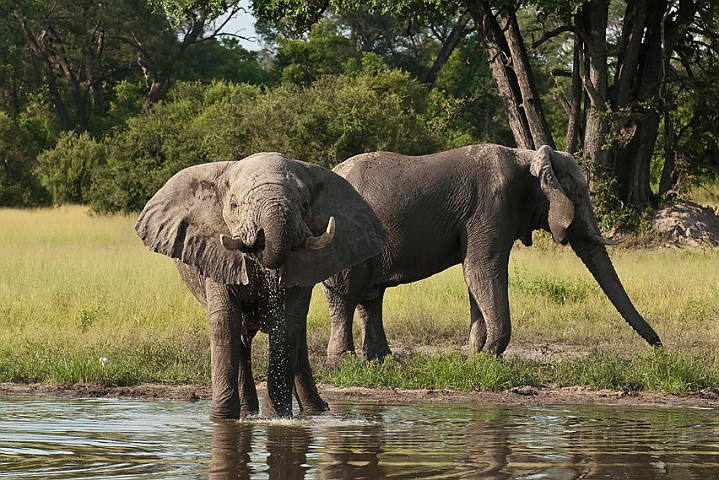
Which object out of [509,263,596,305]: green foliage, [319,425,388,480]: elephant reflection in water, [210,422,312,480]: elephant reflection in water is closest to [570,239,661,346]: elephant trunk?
[509,263,596,305]: green foliage

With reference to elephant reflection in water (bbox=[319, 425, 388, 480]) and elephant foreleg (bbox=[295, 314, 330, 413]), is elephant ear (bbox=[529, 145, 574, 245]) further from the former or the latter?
elephant reflection in water (bbox=[319, 425, 388, 480])

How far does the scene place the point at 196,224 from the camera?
7.12 m

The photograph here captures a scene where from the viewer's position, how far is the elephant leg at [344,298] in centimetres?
984

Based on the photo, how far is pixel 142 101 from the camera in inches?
1865

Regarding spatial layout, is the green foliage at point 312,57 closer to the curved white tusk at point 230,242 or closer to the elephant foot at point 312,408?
the elephant foot at point 312,408

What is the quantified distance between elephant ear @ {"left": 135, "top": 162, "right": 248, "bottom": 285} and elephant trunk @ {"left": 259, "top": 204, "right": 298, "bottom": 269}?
21.3 inches

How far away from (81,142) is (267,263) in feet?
95.3

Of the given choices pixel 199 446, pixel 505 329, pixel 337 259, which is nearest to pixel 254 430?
pixel 199 446

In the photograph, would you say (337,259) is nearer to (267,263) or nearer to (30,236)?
(267,263)

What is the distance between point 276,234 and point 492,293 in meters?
3.84

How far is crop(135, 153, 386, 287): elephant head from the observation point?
6.42m

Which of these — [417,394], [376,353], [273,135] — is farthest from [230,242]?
[273,135]

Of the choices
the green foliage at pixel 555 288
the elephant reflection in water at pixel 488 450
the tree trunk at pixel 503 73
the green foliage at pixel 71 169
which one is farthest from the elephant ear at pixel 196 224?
the green foliage at pixel 71 169

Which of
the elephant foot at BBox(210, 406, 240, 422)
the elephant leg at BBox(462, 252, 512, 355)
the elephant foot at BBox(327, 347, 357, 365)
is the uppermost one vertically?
the elephant leg at BBox(462, 252, 512, 355)
